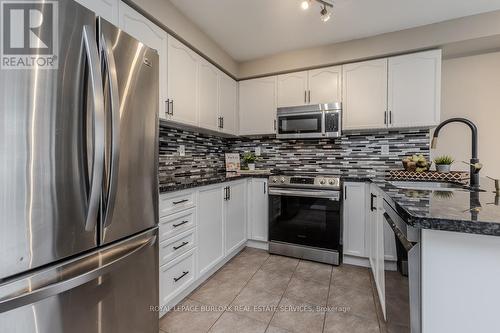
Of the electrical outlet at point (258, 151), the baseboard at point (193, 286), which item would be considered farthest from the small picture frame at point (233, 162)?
the baseboard at point (193, 286)

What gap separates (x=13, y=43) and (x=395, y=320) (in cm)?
173

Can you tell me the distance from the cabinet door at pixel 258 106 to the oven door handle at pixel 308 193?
0.84 meters

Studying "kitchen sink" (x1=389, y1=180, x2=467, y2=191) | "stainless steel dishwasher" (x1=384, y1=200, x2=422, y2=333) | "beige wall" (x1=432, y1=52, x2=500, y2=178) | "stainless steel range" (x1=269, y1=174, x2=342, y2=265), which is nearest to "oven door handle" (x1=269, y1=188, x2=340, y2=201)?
"stainless steel range" (x1=269, y1=174, x2=342, y2=265)

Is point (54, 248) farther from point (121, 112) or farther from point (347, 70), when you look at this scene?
point (347, 70)

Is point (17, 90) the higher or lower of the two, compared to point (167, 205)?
higher

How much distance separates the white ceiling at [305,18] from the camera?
78.0 inches

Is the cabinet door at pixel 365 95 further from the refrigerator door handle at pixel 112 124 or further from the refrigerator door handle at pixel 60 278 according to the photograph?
the refrigerator door handle at pixel 60 278

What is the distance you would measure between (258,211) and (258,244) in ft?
1.39

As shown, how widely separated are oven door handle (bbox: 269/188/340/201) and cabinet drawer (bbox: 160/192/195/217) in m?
1.06

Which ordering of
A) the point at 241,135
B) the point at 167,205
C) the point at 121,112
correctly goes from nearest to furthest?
the point at 121,112 → the point at 167,205 → the point at 241,135

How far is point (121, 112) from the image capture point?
3.40 feet

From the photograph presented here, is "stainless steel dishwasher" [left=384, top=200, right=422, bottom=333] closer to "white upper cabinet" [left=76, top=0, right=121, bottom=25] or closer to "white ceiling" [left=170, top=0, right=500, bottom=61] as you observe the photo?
"white upper cabinet" [left=76, top=0, right=121, bottom=25]

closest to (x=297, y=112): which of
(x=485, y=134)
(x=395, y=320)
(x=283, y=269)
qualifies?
(x=283, y=269)

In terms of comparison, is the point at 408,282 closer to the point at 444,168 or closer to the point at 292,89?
the point at 444,168
